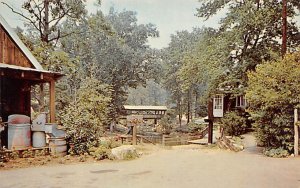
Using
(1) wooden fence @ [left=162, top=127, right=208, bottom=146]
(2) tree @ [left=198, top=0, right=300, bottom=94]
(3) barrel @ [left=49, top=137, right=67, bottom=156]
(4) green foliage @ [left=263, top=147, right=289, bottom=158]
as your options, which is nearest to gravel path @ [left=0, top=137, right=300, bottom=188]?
(4) green foliage @ [left=263, top=147, right=289, bottom=158]

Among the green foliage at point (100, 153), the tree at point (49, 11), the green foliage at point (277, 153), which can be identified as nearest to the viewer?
the green foliage at point (100, 153)

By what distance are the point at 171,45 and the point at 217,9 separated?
869 inches

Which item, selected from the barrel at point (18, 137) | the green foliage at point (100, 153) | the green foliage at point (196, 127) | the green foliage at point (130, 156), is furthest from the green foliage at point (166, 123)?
the barrel at point (18, 137)

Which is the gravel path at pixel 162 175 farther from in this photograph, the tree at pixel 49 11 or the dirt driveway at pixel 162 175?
the tree at pixel 49 11

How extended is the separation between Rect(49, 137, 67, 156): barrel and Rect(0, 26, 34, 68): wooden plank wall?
3.13m

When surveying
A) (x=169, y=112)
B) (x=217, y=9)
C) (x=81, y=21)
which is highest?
(x=217, y=9)

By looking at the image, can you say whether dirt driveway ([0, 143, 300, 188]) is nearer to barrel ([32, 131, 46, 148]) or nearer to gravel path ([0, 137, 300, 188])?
gravel path ([0, 137, 300, 188])

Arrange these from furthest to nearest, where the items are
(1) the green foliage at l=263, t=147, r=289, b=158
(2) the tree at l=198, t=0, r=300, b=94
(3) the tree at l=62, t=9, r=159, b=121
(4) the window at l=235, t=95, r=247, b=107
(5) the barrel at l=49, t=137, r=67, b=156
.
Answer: (3) the tree at l=62, t=9, r=159, b=121 → (4) the window at l=235, t=95, r=247, b=107 → (2) the tree at l=198, t=0, r=300, b=94 → (1) the green foliage at l=263, t=147, r=289, b=158 → (5) the barrel at l=49, t=137, r=67, b=156

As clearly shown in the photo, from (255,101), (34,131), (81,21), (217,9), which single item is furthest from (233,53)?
(34,131)

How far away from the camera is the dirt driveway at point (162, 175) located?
6770mm

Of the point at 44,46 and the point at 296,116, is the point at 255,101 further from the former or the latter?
the point at 44,46

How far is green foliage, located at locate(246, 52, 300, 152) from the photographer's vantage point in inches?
430

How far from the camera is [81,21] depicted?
55.0ft

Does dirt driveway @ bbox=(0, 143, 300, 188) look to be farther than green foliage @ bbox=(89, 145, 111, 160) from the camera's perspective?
No
